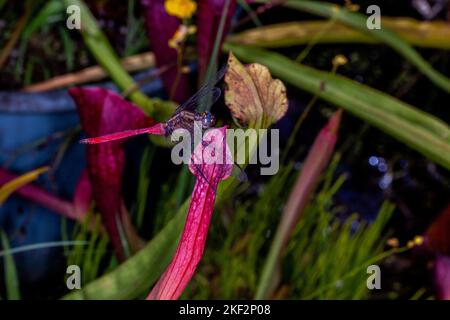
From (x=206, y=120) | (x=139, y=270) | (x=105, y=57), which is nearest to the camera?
(x=206, y=120)

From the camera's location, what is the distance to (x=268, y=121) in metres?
0.26

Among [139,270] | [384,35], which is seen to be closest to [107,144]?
[139,270]

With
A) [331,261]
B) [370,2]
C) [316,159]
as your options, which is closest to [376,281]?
[331,261]

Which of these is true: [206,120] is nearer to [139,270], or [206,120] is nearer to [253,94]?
[253,94]

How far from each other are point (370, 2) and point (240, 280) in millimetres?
351

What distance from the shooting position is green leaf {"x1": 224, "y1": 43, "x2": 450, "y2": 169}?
1.34ft

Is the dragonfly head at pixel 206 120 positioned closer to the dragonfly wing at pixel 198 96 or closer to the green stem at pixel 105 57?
the dragonfly wing at pixel 198 96

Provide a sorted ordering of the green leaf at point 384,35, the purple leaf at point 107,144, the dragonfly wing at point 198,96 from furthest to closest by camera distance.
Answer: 1. the green leaf at point 384,35
2. the purple leaf at point 107,144
3. the dragonfly wing at point 198,96

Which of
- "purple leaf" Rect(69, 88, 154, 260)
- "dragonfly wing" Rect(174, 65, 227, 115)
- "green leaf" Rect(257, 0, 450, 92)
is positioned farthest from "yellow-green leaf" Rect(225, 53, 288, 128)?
"green leaf" Rect(257, 0, 450, 92)

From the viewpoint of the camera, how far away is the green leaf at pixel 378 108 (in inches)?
16.1

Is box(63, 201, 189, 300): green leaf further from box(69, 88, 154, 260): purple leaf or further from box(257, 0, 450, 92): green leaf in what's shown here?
box(257, 0, 450, 92): green leaf

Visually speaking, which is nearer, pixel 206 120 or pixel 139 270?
pixel 206 120

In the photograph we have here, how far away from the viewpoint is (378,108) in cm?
45

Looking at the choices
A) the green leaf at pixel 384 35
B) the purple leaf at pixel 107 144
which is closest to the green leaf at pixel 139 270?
the purple leaf at pixel 107 144
